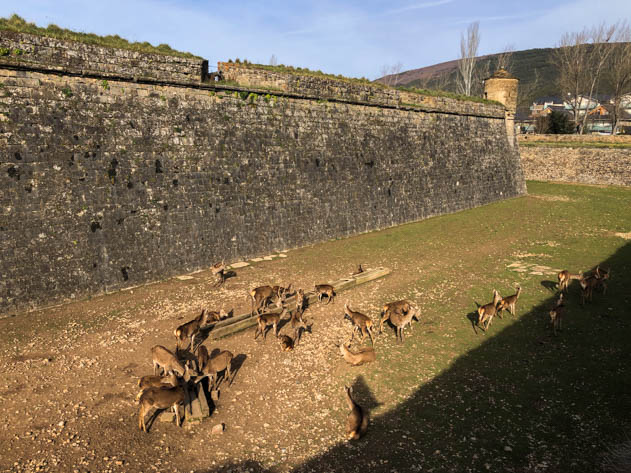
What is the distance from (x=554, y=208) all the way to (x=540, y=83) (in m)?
137

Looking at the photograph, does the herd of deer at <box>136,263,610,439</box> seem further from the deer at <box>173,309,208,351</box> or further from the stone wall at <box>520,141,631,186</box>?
the stone wall at <box>520,141,631,186</box>

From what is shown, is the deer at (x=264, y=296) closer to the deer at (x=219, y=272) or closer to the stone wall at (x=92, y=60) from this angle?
the deer at (x=219, y=272)

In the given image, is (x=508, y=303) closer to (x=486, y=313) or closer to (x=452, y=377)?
(x=486, y=313)

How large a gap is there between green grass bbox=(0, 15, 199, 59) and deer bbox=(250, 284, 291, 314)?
9.97m

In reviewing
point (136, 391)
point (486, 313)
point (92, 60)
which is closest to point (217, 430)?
point (136, 391)

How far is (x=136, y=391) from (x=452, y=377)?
6.54m

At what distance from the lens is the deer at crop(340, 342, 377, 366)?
29.8ft

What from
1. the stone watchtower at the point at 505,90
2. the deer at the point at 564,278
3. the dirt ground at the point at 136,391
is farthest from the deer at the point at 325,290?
the stone watchtower at the point at 505,90

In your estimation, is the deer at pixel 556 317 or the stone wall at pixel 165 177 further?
the stone wall at pixel 165 177

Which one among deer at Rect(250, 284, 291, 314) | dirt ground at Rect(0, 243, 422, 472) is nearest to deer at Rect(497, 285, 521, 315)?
dirt ground at Rect(0, 243, 422, 472)

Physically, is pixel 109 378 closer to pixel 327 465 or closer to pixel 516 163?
pixel 327 465

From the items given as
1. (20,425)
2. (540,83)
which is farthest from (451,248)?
(540,83)

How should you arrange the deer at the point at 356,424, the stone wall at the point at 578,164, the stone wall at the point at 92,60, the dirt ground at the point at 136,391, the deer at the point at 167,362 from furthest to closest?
the stone wall at the point at 578,164 → the stone wall at the point at 92,60 → the deer at the point at 167,362 → the deer at the point at 356,424 → the dirt ground at the point at 136,391

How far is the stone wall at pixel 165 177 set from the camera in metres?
12.4
